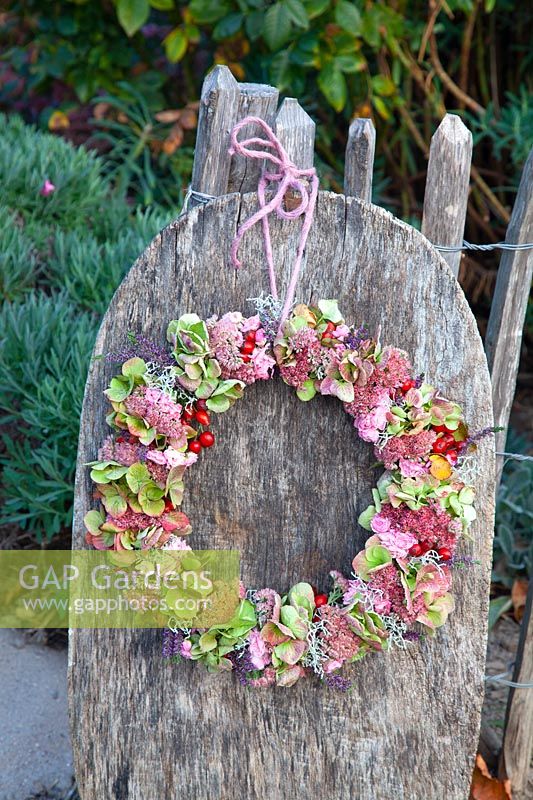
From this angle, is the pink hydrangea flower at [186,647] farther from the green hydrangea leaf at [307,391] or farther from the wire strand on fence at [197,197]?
the wire strand on fence at [197,197]

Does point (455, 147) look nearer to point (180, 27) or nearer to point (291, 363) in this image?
point (291, 363)

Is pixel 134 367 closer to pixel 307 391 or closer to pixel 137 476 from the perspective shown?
pixel 137 476

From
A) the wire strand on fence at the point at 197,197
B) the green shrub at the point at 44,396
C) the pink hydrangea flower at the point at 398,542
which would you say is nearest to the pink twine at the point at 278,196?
the wire strand on fence at the point at 197,197

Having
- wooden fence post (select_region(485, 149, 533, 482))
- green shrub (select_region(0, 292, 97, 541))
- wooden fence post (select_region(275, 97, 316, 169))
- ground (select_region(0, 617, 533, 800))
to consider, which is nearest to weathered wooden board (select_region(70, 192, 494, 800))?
wooden fence post (select_region(275, 97, 316, 169))

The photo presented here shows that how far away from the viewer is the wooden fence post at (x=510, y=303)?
1.72 m

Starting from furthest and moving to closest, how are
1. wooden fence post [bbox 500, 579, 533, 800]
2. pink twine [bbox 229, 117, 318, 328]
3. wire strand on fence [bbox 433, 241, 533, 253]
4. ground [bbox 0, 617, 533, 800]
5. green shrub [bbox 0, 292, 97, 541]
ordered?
green shrub [bbox 0, 292, 97, 541] < ground [bbox 0, 617, 533, 800] < wooden fence post [bbox 500, 579, 533, 800] < wire strand on fence [bbox 433, 241, 533, 253] < pink twine [bbox 229, 117, 318, 328]

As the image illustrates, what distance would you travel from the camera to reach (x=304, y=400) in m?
1.54

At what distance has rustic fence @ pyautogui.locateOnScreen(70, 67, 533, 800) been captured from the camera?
1530 millimetres

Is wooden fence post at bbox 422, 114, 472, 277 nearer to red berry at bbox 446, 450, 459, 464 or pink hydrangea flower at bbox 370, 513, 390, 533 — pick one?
red berry at bbox 446, 450, 459, 464

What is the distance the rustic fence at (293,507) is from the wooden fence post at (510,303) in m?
0.01

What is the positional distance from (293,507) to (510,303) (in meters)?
0.67

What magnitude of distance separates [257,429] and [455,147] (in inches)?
27.1

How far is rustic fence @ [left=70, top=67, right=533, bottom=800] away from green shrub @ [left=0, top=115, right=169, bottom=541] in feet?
2.44

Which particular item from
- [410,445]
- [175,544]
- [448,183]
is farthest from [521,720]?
[448,183]
